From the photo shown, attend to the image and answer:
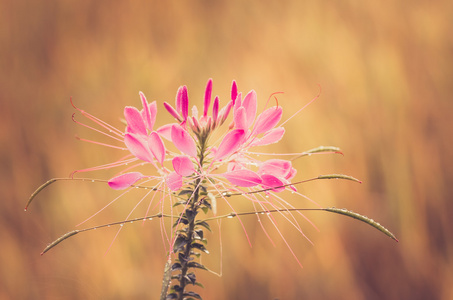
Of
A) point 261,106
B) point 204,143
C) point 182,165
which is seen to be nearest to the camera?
point 182,165

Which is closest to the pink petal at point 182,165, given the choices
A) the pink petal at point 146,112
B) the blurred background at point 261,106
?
the pink petal at point 146,112

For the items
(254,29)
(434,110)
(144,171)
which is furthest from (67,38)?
(434,110)

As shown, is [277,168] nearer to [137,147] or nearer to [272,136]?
[272,136]

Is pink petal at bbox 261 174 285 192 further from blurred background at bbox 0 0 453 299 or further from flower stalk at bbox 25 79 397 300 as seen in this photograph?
blurred background at bbox 0 0 453 299

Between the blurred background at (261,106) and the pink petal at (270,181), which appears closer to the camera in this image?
the pink petal at (270,181)

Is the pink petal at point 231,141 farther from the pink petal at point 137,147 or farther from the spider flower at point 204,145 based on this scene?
the pink petal at point 137,147

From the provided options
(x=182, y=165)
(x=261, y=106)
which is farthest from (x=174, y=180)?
(x=261, y=106)

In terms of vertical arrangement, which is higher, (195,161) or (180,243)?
(195,161)
